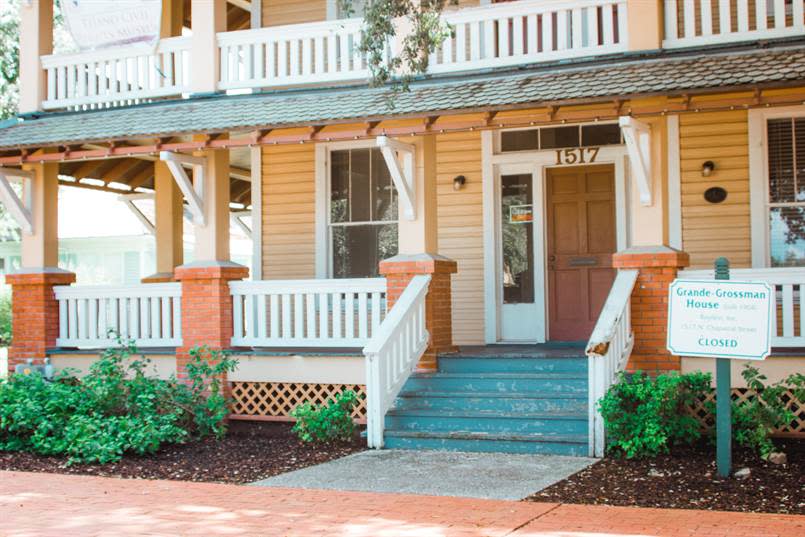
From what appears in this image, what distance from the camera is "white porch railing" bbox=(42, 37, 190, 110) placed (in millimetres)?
12516

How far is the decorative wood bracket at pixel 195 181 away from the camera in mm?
11125

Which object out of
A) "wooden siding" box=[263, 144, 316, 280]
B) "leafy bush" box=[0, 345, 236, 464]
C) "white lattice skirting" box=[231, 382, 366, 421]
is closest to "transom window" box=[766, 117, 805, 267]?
"white lattice skirting" box=[231, 382, 366, 421]

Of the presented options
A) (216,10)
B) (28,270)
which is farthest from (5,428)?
(216,10)

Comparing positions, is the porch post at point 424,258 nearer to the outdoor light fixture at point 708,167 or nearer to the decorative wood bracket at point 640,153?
the decorative wood bracket at point 640,153

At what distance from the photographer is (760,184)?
11.1m

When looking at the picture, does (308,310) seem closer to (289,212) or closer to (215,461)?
(215,461)

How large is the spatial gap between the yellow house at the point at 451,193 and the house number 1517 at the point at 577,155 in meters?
0.03

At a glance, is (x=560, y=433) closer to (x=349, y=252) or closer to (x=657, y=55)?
(x=657, y=55)

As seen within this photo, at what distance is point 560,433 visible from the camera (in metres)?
8.95

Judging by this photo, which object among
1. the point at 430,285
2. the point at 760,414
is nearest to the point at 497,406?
the point at 430,285

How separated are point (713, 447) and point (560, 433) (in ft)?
4.48

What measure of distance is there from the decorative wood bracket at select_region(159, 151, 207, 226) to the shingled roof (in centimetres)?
37

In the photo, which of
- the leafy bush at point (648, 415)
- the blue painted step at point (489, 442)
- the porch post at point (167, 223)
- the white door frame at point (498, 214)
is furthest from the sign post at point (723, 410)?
the porch post at point (167, 223)

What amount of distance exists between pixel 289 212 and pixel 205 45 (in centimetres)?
256
